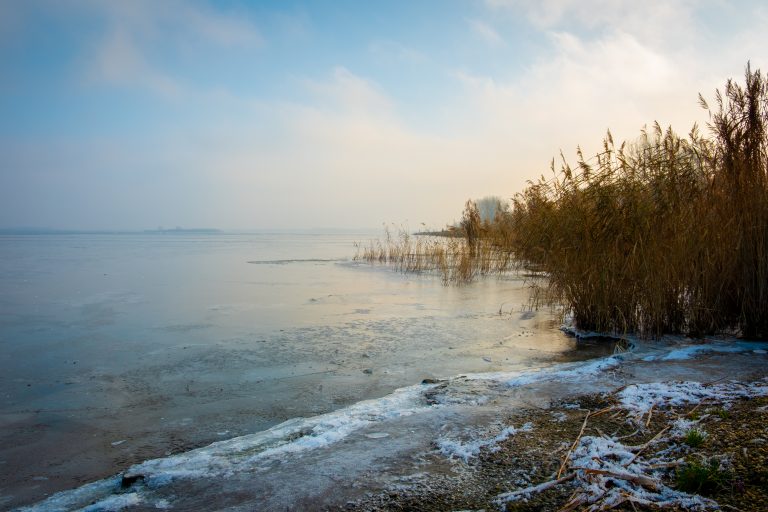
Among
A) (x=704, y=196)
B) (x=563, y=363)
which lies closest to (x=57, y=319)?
(x=563, y=363)

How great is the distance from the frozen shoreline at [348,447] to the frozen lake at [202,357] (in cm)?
35

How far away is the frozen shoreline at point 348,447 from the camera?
2.21 m

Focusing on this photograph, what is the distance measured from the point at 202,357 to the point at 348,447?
3093 millimetres

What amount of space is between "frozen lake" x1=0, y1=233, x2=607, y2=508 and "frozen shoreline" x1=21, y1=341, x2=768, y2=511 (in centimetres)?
35

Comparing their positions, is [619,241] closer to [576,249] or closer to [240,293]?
[576,249]

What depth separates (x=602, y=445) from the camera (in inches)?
96.8

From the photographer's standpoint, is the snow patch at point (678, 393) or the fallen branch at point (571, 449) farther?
the snow patch at point (678, 393)

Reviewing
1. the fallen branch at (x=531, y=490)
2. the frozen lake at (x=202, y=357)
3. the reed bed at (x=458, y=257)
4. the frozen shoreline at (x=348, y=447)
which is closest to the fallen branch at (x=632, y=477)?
the fallen branch at (x=531, y=490)

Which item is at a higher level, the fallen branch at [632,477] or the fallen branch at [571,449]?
the fallen branch at [632,477]

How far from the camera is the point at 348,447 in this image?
8.89 feet

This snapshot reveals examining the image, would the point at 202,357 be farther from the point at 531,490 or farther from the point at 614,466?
the point at 614,466

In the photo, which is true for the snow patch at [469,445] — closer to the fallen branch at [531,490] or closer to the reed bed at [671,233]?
the fallen branch at [531,490]

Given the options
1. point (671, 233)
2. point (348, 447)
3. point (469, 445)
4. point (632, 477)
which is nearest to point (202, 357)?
point (348, 447)

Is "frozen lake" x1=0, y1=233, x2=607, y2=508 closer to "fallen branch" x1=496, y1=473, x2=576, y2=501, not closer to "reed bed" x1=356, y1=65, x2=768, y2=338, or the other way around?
"reed bed" x1=356, y1=65, x2=768, y2=338
